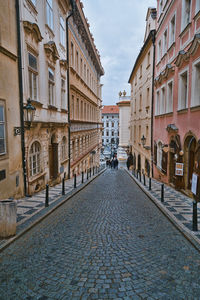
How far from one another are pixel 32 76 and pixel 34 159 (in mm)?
3893

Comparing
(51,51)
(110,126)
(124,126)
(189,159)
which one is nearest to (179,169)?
(189,159)

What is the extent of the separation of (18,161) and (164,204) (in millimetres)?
6032

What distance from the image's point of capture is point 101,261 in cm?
429

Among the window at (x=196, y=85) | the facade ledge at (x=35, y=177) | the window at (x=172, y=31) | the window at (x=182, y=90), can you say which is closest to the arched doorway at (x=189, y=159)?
the window at (x=196, y=85)

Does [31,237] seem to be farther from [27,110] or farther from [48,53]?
[48,53]

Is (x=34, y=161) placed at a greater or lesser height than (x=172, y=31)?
lesser

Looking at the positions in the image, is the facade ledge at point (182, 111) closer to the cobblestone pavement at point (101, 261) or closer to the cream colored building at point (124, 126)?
the cobblestone pavement at point (101, 261)

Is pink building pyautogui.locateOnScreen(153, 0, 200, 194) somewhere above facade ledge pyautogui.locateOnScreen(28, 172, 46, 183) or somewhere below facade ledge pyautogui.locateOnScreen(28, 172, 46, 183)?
above

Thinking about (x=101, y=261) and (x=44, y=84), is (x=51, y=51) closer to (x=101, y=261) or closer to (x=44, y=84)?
(x=44, y=84)

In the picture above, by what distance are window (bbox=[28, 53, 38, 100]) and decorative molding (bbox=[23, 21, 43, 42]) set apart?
0.88 meters

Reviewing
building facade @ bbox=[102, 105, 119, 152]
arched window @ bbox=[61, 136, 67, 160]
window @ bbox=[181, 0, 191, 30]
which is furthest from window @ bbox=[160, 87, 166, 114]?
building facade @ bbox=[102, 105, 119, 152]

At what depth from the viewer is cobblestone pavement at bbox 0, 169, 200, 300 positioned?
135 inches

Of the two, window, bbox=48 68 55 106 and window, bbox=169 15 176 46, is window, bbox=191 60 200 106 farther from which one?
window, bbox=48 68 55 106

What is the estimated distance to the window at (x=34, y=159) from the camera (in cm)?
1002
